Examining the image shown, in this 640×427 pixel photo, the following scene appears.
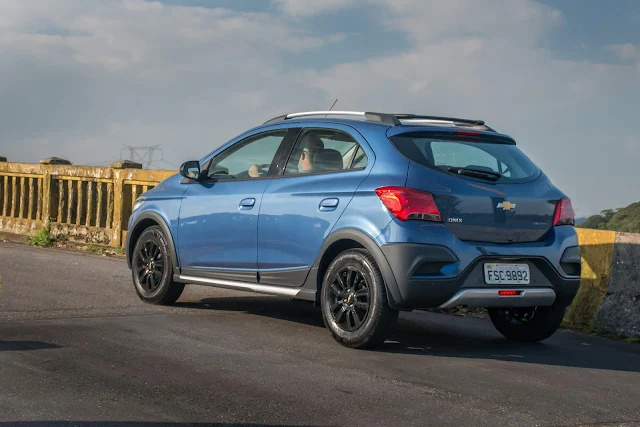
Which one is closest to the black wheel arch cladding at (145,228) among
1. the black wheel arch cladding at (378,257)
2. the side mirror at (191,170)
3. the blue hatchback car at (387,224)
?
the blue hatchback car at (387,224)

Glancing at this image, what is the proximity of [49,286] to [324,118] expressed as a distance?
3.75m

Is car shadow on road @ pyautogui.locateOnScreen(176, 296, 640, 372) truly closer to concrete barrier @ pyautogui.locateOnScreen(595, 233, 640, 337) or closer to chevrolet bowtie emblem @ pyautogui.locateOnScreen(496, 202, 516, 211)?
concrete barrier @ pyautogui.locateOnScreen(595, 233, 640, 337)

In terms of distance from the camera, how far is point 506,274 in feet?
22.4

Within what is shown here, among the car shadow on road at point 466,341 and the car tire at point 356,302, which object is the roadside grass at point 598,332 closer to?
the car shadow on road at point 466,341

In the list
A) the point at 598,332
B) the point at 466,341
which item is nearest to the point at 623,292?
the point at 598,332

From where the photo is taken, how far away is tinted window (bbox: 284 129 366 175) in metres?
7.32

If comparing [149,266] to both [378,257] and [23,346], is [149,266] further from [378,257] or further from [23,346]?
[378,257]

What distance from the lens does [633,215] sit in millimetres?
15039

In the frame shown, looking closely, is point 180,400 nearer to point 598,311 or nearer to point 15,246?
point 598,311

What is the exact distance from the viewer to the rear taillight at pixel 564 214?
7.14 meters

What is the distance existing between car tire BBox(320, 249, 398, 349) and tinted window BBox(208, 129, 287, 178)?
52.5 inches

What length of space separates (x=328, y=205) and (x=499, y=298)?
55.0 inches

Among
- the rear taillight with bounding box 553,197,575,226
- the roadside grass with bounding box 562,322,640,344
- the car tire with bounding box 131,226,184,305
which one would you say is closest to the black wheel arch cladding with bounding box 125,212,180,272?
the car tire with bounding box 131,226,184,305

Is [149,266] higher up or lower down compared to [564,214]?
lower down
